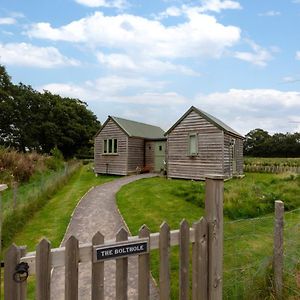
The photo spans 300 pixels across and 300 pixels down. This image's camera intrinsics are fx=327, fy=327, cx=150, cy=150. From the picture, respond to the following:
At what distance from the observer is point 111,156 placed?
29.1 metres

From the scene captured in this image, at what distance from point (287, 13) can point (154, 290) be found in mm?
11832

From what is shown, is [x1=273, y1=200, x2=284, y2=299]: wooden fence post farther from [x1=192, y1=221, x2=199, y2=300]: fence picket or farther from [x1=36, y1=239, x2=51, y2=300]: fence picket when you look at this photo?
[x1=36, y1=239, x2=51, y2=300]: fence picket

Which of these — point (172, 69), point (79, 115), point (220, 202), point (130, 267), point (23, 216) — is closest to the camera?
point (220, 202)

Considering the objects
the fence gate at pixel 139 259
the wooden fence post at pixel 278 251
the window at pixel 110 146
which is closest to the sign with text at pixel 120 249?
the fence gate at pixel 139 259

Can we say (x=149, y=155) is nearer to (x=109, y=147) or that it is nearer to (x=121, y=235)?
(x=109, y=147)

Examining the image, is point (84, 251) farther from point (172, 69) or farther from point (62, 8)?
point (172, 69)

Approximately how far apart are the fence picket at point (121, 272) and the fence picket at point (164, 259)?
15.9 inches

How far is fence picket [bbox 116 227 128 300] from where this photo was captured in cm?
297

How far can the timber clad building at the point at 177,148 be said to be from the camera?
22.8 meters

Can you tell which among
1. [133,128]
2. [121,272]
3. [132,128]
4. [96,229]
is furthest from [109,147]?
[121,272]

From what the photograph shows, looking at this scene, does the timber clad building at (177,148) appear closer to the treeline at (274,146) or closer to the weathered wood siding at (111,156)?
the weathered wood siding at (111,156)

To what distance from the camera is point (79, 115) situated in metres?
62.5

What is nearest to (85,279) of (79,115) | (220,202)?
(220,202)

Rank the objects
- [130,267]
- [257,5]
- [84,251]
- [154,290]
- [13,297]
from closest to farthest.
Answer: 1. [13,297]
2. [84,251]
3. [154,290]
4. [130,267]
5. [257,5]
